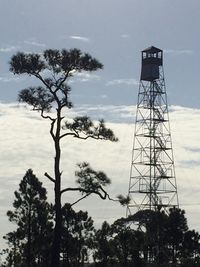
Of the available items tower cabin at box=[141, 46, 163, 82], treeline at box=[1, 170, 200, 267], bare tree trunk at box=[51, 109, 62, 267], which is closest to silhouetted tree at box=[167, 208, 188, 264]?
treeline at box=[1, 170, 200, 267]

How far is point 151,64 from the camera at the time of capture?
8644 cm

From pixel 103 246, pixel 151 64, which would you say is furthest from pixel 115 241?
pixel 151 64

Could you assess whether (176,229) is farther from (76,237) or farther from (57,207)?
(57,207)

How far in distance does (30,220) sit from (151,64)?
29266 millimetres

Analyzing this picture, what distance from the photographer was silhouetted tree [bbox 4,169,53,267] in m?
65.0

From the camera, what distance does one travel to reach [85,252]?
258 ft

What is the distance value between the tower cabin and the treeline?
659 inches

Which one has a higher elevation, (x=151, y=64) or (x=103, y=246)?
(x=151, y=64)

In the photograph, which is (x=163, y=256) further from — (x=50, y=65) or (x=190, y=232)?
(x=50, y=65)

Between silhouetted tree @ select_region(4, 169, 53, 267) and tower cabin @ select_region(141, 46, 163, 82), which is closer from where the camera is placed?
silhouetted tree @ select_region(4, 169, 53, 267)

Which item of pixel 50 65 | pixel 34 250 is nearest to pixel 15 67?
pixel 50 65

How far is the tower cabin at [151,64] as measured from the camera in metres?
85.9

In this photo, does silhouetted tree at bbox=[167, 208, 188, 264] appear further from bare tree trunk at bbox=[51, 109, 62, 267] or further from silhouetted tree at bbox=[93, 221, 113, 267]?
bare tree trunk at bbox=[51, 109, 62, 267]

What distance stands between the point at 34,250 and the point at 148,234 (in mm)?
13240
